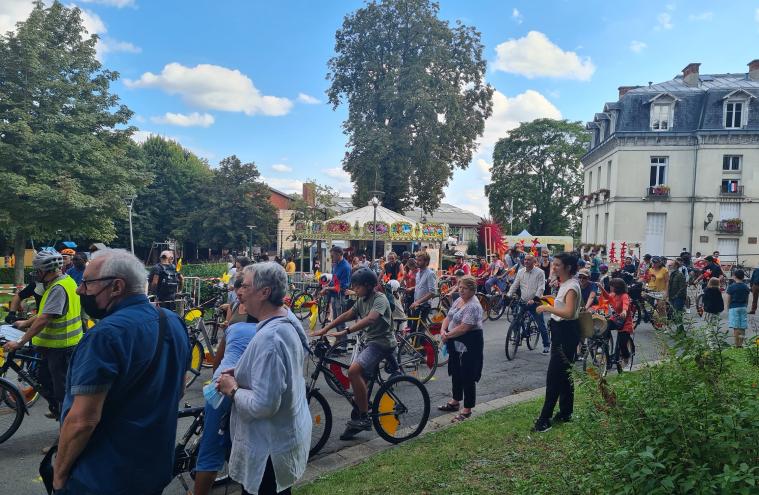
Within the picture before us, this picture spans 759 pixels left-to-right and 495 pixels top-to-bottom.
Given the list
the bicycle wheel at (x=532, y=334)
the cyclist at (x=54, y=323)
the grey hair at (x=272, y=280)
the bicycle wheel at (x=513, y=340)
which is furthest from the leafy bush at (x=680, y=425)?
the bicycle wheel at (x=532, y=334)

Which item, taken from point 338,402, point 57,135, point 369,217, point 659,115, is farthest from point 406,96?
point 338,402

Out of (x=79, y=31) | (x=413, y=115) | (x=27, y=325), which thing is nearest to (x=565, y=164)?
(x=413, y=115)

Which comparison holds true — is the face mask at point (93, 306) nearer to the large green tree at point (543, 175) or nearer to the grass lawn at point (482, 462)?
the grass lawn at point (482, 462)

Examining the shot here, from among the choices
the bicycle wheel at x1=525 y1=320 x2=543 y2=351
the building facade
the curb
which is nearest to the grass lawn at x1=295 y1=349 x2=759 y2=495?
the curb

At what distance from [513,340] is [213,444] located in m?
6.74

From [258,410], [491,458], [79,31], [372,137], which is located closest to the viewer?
[258,410]

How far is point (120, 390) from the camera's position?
86.2 inches

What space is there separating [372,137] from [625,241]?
16981 mm

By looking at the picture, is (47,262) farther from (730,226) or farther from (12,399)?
(730,226)

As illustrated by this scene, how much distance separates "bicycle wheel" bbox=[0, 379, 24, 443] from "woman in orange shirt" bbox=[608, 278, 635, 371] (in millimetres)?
7558

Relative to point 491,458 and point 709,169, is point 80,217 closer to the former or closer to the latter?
point 491,458

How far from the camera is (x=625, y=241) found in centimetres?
3191

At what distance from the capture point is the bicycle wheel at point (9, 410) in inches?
197

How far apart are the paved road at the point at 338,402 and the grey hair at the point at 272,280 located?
254 cm
